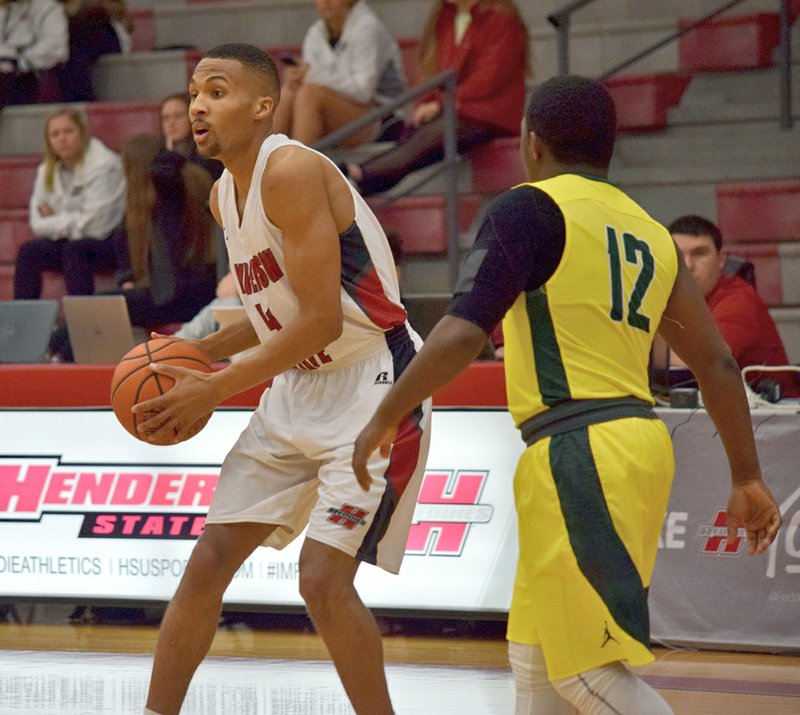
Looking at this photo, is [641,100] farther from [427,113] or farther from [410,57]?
[410,57]

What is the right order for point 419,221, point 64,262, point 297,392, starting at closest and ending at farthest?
point 297,392 → point 419,221 → point 64,262

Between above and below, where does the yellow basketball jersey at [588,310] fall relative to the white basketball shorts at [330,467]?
above

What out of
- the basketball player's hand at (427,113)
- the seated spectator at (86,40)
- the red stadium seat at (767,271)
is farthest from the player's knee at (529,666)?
the seated spectator at (86,40)

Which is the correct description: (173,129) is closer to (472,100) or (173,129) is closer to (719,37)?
(472,100)

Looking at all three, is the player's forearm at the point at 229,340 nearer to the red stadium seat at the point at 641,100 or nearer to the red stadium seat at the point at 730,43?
the red stadium seat at the point at 641,100

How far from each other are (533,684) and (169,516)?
10.9ft

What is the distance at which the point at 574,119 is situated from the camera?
2.98 metres

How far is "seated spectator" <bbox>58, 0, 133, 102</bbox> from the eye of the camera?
1114 cm

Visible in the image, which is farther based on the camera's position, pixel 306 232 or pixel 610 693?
pixel 306 232

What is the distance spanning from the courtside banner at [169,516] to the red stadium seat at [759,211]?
3.34 meters

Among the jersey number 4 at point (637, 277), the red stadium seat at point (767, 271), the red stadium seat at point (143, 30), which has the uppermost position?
the red stadium seat at point (143, 30)

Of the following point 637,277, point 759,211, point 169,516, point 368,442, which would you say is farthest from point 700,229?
point 368,442

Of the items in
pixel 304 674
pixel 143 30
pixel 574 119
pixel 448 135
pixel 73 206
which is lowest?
pixel 304 674

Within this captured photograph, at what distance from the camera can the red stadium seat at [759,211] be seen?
8.49 metres
